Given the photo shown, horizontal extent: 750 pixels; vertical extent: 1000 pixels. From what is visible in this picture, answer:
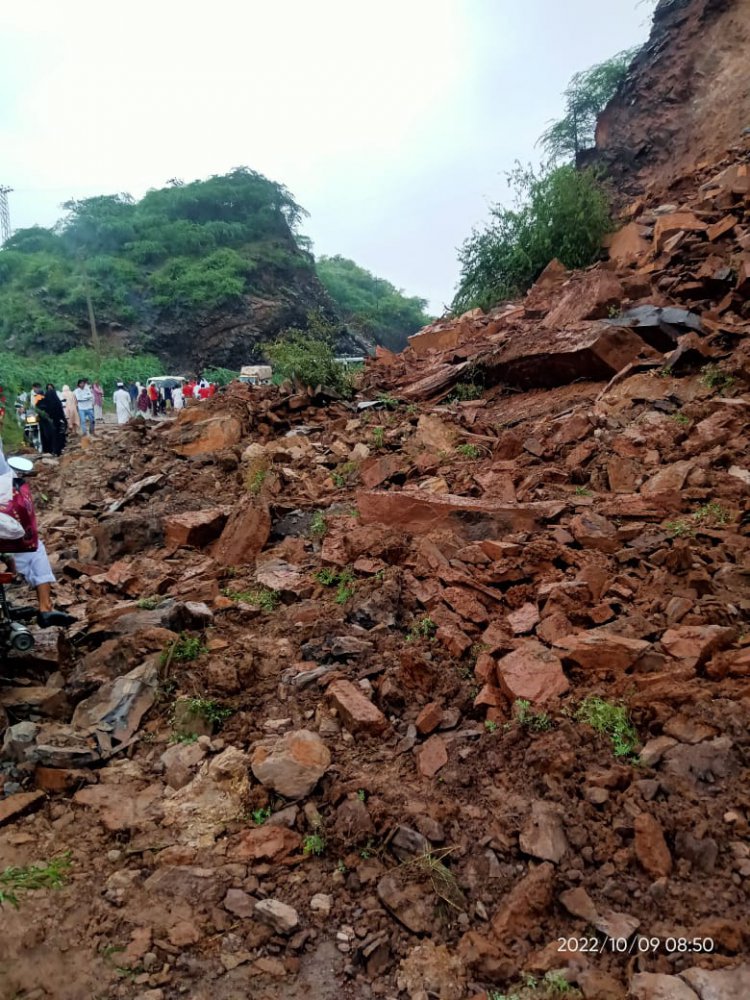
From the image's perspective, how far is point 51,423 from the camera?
11.1 metres

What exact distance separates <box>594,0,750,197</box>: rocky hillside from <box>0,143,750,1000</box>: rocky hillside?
1041 cm

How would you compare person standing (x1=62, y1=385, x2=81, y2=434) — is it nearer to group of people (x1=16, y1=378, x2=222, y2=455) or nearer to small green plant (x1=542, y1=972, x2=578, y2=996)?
group of people (x1=16, y1=378, x2=222, y2=455)

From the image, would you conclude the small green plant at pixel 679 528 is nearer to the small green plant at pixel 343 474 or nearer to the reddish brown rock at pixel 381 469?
the reddish brown rock at pixel 381 469

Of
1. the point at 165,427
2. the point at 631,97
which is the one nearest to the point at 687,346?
the point at 165,427

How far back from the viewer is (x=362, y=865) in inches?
89.7

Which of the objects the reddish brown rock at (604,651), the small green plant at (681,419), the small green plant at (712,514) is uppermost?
the small green plant at (681,419)

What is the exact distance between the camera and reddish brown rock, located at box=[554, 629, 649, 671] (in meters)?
2.79

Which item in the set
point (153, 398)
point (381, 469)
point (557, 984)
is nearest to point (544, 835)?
point (557, 984)

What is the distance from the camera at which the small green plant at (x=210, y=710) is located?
307 centimetres

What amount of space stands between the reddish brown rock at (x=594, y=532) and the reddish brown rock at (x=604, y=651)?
2.98 feet

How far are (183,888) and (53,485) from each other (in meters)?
6.85

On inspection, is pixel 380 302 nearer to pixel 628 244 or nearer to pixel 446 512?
Result: pixel 628 244

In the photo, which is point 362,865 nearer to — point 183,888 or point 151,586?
point 183,888

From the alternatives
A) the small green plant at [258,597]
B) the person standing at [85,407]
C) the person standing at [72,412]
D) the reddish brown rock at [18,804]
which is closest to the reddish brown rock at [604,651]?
the small green plant at [258,597]
